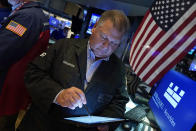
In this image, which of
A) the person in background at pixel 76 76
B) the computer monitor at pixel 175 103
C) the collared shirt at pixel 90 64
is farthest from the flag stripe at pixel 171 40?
the collared shirt at pixel 90 64

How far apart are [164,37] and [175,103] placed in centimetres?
62

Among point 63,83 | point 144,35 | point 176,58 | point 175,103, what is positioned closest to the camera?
point 63,83

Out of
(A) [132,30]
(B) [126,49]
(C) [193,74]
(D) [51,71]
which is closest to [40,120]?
(D) [51,71]

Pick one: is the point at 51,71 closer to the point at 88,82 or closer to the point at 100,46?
the point at 88,82

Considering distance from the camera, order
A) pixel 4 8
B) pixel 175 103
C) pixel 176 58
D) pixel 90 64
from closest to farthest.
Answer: pixel 90 64 → pixel 175 103 → pixel 176 58 → pixel 4 8

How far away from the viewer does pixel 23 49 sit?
1268 mm

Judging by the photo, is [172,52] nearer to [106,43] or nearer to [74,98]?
[106,43]

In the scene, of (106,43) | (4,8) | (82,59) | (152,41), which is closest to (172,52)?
(152,41)

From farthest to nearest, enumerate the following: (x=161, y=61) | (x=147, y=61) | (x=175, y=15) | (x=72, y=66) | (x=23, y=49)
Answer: (x=147, y=61) < (x=161, y=61) < (x=175, y=15) < (x=23, y=49) < (x=72, y=66)

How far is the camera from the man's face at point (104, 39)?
104 centimetres

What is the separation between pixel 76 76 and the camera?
3.43 ft

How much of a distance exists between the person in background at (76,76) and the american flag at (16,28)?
1.01 ft

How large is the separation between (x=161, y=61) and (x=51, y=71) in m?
1.07

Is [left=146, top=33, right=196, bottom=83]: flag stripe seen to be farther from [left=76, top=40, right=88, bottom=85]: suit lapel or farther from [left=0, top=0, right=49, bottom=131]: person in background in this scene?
[left=0, top=0, right=49, bottom=131]: person in background
